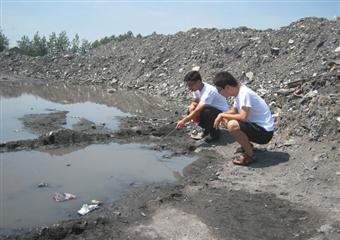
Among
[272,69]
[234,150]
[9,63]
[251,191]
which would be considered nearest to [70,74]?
[9,63]

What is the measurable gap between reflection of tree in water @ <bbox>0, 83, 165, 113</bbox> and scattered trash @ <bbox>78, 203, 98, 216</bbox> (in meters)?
6.73

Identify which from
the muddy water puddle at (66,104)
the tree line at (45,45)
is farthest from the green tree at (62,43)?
the muddy water puddle at (66,104)

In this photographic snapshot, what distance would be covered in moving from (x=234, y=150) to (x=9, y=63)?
1988 cm

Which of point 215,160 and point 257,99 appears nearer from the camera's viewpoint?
point 257,99

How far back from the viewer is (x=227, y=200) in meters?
5.20

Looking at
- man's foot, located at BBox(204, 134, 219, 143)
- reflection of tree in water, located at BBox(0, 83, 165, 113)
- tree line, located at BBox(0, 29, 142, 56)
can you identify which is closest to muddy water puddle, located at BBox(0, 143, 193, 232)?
man's foot, located at BBox(204, 134, 219, 143)

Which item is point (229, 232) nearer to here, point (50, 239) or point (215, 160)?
point (50, 239)

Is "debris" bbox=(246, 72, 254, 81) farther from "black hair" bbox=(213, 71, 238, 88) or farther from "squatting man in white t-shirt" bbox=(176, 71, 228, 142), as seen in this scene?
"black hair" bbox=(213, 71, 238, 88)

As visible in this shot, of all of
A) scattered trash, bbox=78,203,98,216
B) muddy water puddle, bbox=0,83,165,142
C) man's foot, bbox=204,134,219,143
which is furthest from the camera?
muddy water puddle, bbox=0,83,165,142

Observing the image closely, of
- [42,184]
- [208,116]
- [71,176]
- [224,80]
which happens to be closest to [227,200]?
[224,80]

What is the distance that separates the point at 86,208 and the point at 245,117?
2629 mm

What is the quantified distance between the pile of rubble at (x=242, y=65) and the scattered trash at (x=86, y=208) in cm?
373

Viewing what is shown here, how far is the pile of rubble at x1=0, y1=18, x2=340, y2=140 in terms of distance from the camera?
25.8ft

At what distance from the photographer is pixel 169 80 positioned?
1644cm
